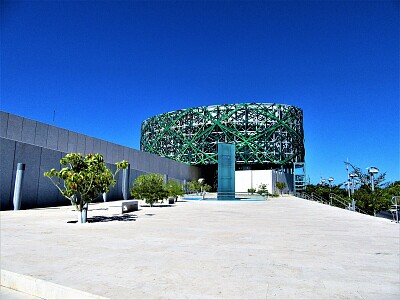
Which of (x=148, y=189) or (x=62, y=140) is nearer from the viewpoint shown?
(x=148, y=189)

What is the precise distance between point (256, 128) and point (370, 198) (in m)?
51.0

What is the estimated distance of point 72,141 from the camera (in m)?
35.4

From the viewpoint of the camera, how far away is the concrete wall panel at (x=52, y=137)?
3225 cm

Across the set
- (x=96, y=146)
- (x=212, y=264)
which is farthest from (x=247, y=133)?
(x=212, y=264)

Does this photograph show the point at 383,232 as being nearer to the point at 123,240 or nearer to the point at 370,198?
the point at 123,240

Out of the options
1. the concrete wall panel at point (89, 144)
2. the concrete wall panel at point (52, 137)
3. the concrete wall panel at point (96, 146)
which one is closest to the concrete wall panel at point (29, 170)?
the concrete wall panel at point (52, 137)

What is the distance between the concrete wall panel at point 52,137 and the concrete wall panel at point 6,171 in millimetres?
11822

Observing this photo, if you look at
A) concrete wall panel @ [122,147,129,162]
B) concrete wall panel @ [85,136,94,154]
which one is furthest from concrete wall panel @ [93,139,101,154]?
concrete wall panel @ [122,147,129,162]

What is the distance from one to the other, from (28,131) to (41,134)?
1.59 metres

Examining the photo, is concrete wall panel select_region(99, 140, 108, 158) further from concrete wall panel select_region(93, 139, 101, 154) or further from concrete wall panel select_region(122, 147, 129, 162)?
concrete wall panel select_region(122, 147, 129, 162)

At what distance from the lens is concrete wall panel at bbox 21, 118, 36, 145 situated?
95.8 feet

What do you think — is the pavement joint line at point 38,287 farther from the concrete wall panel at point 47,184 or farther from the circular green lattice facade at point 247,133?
the circular green lattice facade at point 247,133

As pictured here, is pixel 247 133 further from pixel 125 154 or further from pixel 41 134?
pixel 41 134

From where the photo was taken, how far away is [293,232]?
1087cm
